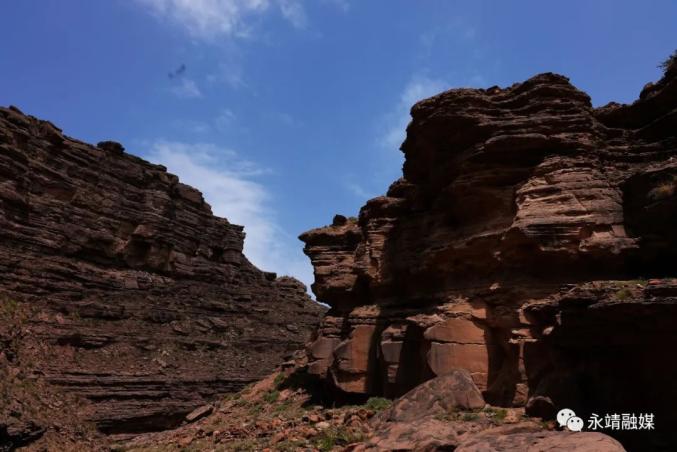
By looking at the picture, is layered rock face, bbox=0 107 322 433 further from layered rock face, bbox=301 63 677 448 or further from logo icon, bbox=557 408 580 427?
logo icon, bbox=557 408 580 427

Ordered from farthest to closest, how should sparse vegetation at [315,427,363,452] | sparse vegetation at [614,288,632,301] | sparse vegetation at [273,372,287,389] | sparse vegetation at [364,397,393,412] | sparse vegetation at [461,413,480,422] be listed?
1. sparse vegetation at [273,372,287,389]
2. sparse vegetation at [364,397,393,412]
3. sparse vegetation at [315,427,363,452]
4. sparse vegetation at [461,413,480,422]
5. sparse vegetation at [614,288,632,301]

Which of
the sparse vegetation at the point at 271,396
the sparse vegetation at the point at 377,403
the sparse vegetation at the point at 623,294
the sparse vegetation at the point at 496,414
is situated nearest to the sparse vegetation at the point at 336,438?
the sparse vegetation at the point at 377,403

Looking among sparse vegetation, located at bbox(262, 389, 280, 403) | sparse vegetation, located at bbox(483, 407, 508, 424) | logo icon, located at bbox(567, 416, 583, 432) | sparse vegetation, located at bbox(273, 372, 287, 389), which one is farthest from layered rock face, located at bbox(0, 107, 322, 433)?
logo icon, located at bbox(567, 416, 583, 432)

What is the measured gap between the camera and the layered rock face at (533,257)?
567 inches

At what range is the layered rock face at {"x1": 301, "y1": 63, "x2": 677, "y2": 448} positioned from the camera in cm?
1441

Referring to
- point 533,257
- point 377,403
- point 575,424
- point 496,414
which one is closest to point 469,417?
point 496,414

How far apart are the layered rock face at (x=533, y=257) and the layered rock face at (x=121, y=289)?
14315mm

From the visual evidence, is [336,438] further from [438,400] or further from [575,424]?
[575,424]

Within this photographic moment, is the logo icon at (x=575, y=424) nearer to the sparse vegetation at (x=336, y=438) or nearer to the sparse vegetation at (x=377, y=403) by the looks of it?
the sparse vegetation at (x=336, y=438)

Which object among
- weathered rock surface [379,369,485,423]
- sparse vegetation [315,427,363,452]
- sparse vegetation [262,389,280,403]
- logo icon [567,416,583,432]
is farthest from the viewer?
sparse vegetation [262,389,280,403]

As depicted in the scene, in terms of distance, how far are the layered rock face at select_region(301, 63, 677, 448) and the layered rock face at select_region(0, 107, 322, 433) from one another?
14.3 meters

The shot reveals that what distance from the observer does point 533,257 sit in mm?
19344

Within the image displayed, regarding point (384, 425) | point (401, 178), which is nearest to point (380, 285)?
point (401, 178)

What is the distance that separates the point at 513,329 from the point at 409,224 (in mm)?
8793
